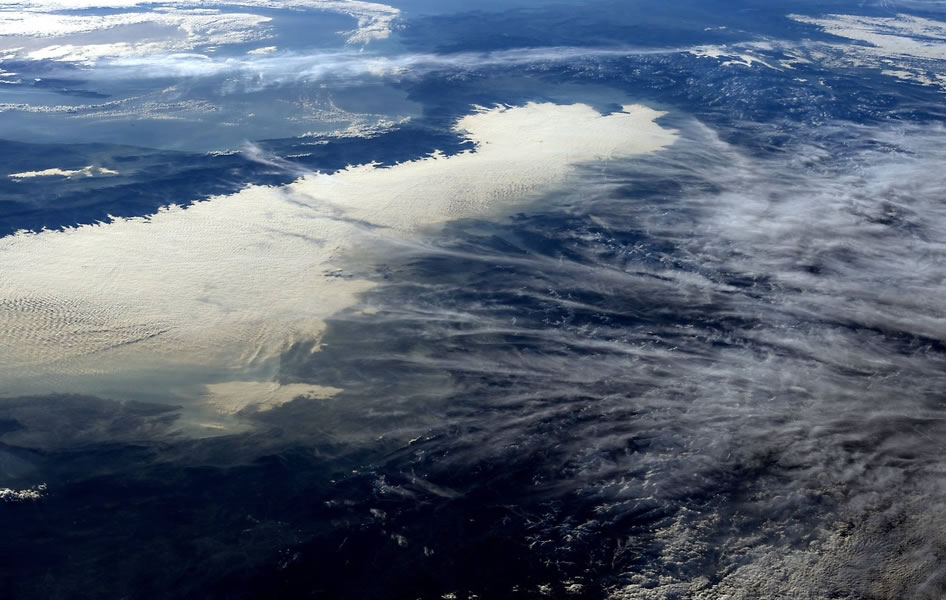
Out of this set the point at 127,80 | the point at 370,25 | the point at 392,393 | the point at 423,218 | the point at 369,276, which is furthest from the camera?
the point at 370,25

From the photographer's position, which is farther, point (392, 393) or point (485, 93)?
point (485, 93)

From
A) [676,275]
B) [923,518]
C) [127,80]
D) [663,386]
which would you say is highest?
[127,80]

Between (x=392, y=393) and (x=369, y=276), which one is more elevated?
(x=369, y=276)

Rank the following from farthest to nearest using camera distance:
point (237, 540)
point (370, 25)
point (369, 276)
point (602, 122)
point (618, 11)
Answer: point (618, 11) → point (370, 25) → point (602, 122) → point (369, 276) → point (237, 540)

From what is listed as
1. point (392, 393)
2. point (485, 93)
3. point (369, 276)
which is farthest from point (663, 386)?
point (485, 93)

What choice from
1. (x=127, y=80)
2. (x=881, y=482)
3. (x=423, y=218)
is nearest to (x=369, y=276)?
(x=423, y=218)

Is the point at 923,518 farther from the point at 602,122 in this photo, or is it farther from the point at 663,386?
the point at 602,122
